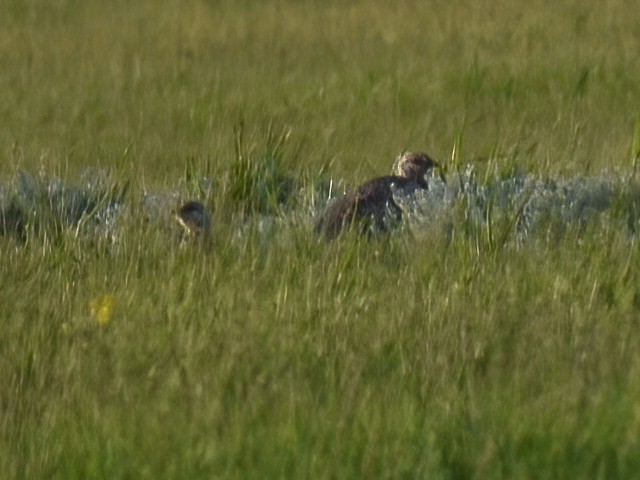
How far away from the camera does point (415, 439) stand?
4.22 metres

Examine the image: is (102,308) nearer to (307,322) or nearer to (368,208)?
(307,322)

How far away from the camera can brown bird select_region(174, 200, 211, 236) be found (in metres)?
6.17

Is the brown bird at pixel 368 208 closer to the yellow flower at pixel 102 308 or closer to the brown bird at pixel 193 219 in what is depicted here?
the brown bird at pixel 193 219

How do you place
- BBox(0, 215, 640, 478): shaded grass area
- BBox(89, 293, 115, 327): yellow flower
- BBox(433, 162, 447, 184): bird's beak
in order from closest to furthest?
1. BBox(0, 215, 640, 478): shaded grass area
2. BBox(89, 293, 115, 327): yellow flower
3. BBox(433, 162, 447, 184): bird's beak

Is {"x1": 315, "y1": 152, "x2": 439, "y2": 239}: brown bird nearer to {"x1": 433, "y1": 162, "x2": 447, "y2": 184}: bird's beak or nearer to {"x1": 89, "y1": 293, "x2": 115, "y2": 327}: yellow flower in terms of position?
{"x1": 433, "y1": 162, "x2": 447, "y2": 184}: bird's beak

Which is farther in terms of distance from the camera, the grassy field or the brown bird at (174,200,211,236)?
the brown bird at (174,200,211,236)

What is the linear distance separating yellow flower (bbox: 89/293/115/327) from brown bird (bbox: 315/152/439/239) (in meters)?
0.99

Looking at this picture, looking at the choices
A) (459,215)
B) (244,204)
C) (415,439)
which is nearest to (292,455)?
(415,439)

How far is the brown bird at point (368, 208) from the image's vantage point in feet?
20.4

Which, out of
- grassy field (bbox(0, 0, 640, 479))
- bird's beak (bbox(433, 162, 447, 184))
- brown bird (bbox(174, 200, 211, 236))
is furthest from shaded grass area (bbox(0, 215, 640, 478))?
bird's beak (bbox(433, 162, 447, 184))

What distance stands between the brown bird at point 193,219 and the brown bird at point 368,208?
1.43 ft

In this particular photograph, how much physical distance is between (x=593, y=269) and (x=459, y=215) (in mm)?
771

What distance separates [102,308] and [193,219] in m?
0.99

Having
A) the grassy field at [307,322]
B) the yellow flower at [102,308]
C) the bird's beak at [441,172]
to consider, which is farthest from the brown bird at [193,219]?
the bird's beak at [441,172]
